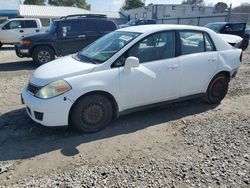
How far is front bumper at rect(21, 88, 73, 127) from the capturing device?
11.9 ft

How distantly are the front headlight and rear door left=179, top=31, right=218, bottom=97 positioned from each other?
2.21m

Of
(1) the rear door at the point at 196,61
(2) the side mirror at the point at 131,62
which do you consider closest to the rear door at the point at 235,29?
(1) the rear door at the point at 196,61

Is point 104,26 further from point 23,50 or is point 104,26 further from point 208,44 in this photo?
point 208,44

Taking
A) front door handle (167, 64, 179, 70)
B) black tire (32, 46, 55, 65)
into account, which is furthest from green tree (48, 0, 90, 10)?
front door handle (167, 64, 179, 70)

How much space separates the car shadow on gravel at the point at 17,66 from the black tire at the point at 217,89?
6.92 meters

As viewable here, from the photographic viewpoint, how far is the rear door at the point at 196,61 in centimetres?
462

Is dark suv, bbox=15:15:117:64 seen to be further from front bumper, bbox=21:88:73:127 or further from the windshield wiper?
front bumper, bbox=21:88:73:127

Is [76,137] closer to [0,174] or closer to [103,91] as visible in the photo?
[103,91]

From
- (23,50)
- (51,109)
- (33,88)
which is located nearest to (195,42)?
(51,109)

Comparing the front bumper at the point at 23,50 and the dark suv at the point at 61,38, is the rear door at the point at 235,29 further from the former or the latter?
the front bumper at the point at 23,50

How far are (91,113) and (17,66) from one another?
289 inches

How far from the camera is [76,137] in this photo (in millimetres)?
3920

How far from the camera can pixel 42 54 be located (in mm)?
9805

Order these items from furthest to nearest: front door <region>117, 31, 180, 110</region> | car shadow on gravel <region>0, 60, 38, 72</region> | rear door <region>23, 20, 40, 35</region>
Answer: rear door <region>23, 20, 40, 35</region> < car shadow on gravel <region>0, 60, 38, 72</region> < front door <region>117, 31, 180, 110</region>
